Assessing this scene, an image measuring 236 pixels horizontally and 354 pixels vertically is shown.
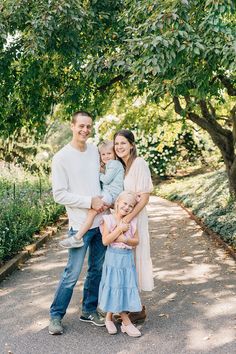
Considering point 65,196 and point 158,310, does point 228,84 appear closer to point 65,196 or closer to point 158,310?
point 158,310

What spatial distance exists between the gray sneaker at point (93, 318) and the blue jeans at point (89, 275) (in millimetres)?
46

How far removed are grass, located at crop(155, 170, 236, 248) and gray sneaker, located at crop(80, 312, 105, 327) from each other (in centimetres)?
455

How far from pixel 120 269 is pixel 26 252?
424cm

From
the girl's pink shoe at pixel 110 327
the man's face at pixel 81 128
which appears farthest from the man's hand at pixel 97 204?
the girl's pink shoe at pixel 110 327

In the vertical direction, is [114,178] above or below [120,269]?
above

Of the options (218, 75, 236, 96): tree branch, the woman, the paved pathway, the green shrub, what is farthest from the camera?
(218, 75, 236, 96): tree branch

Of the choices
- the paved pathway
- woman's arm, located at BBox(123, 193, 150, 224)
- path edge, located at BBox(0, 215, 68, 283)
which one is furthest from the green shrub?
woman's arm, located at BBox(123, 193, 150, 224)

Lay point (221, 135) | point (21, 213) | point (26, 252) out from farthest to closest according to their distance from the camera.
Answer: point (221, 135) < point (21, 213) < point (26, 252)

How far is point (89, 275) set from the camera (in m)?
5.35

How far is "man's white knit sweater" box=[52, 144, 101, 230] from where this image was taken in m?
4.86

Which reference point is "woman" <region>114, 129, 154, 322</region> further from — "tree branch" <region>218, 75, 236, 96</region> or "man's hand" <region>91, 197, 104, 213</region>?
"tree branch" <region>218, 75, 236, 96</region>

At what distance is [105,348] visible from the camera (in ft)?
15.3

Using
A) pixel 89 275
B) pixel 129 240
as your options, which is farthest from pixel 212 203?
pixel 129 240

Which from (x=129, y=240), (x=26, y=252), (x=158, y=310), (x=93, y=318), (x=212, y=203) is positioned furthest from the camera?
(x=212, y=203)
